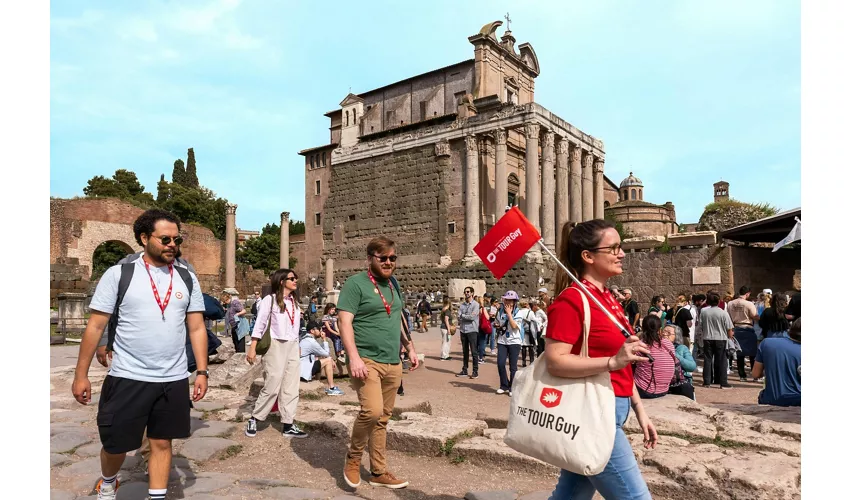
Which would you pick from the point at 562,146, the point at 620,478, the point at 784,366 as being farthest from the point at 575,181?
the point at 620,478

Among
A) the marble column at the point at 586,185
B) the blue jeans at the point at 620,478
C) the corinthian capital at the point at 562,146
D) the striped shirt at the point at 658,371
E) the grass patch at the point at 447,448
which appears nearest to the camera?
the blue jeans at the point at 620,478

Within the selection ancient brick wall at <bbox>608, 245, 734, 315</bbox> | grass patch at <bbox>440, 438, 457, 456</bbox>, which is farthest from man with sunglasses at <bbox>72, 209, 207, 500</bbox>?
ancient brick wall at <bbox>608, 245, 734, 315</bbox>

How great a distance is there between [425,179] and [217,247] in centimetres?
1708

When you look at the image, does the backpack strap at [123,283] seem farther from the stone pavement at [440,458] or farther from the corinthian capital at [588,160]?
the corinthian capital at [588,160]

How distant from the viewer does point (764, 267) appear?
22141 millimetres

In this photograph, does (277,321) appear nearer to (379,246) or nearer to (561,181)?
(379,246)

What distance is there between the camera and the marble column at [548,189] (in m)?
29.6

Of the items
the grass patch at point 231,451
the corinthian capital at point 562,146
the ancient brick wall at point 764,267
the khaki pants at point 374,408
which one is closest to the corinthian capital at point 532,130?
the corinthian capital at point 562,146

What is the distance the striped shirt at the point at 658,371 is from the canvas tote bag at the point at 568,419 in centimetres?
451

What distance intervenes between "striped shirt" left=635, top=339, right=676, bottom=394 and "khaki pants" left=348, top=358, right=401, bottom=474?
338 cm

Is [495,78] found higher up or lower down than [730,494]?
higher up

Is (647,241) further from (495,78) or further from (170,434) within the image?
(170,434)

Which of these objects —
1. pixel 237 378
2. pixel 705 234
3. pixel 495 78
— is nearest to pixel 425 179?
pixel 495 78

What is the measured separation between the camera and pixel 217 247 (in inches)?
1670
